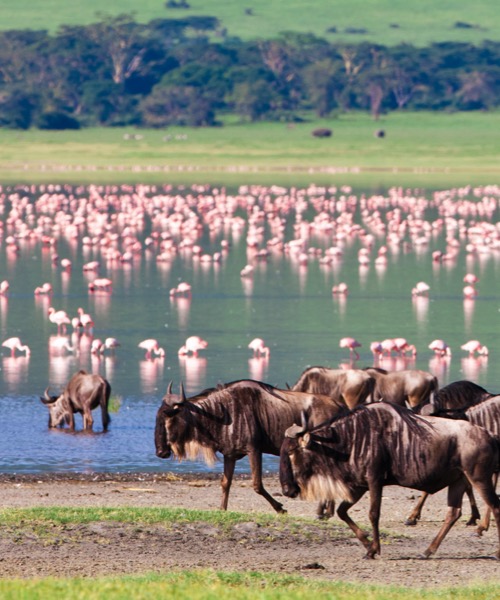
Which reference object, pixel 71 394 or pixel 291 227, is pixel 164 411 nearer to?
pixel 71 394

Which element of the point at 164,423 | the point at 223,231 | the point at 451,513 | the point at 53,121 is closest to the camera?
the point at 451,513

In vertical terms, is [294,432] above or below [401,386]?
above

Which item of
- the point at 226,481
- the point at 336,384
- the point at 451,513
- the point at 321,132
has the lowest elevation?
the point at 226,481

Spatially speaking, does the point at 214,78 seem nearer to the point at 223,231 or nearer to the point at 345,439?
the point at 223,231

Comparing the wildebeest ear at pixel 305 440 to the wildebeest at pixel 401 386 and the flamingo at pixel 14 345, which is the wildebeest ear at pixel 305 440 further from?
the flamingo at pixel 14 345

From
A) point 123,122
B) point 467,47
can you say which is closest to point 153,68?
point 123,122

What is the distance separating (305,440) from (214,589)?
2170 mm

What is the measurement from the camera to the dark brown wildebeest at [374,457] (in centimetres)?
1170

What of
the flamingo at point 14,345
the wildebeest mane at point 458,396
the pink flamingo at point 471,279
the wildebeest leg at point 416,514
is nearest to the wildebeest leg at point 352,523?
the wildebeest leg at point 416,514

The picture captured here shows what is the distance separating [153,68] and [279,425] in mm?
151570

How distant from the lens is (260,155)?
358 feet

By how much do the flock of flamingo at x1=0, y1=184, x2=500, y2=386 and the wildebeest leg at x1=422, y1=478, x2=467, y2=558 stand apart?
13.1 metres

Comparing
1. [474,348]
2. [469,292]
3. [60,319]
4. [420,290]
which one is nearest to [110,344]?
[60,319]

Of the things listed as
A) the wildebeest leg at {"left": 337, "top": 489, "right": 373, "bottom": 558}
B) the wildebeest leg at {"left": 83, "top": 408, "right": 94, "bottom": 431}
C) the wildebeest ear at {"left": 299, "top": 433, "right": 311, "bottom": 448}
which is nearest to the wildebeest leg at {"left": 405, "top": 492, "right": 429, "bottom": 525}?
the wildebeest leg at {"left": 337, "top": 489, "right": 373, "bottom": 558}
